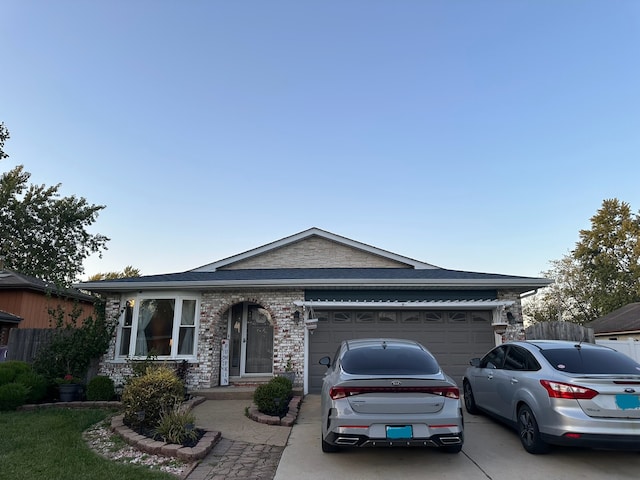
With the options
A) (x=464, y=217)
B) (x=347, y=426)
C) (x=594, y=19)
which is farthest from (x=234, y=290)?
(x=594, y=19)

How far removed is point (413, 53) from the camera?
11.2m

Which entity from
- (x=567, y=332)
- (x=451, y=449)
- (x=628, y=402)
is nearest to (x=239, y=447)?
(x=451, y=449)

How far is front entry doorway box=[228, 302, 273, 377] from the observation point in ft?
36.1

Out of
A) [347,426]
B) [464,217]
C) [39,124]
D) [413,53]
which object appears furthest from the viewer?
[464,217]

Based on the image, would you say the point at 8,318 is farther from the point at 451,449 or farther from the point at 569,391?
the point at 569,391

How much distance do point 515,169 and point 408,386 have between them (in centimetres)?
1128

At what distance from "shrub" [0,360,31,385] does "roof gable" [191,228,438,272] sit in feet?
19.9

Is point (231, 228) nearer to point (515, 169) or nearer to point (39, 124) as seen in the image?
point (39, 124)

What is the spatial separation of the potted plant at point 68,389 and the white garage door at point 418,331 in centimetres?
546

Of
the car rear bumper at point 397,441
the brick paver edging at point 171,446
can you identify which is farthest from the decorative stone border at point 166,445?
the car rear bumper at point 397,441

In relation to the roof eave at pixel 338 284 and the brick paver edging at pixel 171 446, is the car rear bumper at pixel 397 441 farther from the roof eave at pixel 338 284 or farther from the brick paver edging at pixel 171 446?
the roof eave at pixel 338 284

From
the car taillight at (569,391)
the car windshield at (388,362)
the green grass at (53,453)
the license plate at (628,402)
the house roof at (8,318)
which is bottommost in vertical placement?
the green grass at (53,453)

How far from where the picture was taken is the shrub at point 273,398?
7039mm

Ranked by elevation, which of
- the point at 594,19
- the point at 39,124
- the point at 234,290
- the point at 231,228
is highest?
the point at 594,19
